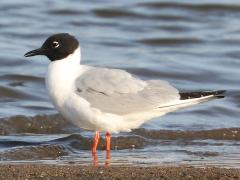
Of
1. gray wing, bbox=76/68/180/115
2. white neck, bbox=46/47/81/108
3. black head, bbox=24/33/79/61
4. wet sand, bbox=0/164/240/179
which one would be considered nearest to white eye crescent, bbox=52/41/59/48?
black head, bbox=24/33/79/61

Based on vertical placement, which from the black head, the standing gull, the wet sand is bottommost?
the wet sand

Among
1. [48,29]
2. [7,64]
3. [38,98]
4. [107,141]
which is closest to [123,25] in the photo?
[48,29]

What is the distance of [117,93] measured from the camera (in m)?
8.38

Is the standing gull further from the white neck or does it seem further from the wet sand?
the wet sand

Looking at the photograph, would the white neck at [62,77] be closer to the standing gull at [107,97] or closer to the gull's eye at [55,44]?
the standing gull at [107,97]

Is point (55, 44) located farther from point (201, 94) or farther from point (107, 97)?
point (201, 94)

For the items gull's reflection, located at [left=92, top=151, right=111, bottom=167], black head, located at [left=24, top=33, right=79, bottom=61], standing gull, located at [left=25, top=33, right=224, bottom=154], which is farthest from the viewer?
black head, located at [left=24, top=33, right=79, bottom=61]

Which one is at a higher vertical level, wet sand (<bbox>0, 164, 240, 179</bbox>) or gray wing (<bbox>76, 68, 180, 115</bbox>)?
gray wing (<bbox>76, 68, 180, 115</bbox>)

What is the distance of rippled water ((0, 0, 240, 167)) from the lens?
909cm

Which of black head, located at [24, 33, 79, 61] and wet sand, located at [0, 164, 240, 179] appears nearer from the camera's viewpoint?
wet sand, located at [0, 164, 240, 179]

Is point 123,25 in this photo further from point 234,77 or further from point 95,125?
point 95,125

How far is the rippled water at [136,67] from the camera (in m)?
9.09

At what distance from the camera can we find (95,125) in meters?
8.39

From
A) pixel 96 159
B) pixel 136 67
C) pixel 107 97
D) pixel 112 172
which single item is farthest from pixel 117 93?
pixel 136 67
